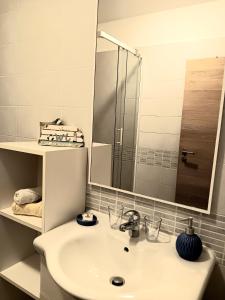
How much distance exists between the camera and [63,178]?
1034mm

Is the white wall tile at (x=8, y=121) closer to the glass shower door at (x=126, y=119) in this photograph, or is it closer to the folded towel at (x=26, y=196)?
the folded towel at (x=26, y=196)

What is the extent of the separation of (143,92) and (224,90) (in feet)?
1.02

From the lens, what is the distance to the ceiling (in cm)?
92

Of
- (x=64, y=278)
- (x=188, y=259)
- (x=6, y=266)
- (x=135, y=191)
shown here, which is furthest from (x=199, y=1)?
(x=6, y=266)

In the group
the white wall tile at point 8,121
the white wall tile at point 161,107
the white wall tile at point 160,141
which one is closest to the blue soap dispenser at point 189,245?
the white wall tile at point 160,141

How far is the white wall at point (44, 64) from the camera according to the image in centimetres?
112

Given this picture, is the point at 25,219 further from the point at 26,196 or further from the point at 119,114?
the point at 119,114

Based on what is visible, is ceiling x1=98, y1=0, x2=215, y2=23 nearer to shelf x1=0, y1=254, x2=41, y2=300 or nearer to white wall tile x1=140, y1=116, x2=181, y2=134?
white wall tile x1=140, y1=116, x2=181, y2=134

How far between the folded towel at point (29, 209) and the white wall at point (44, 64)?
0.39 metres

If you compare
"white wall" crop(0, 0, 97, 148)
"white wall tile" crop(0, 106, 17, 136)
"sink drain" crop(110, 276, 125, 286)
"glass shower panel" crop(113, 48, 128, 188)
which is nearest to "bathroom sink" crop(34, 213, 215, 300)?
"sink drain" crop(110, 276, 125, 286)

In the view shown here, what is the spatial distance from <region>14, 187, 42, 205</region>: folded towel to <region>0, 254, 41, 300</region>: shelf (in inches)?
15.5

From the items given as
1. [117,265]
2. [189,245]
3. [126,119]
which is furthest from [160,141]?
[117,265]

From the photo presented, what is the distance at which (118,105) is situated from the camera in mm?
1096

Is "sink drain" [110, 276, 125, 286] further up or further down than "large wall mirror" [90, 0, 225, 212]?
further down
